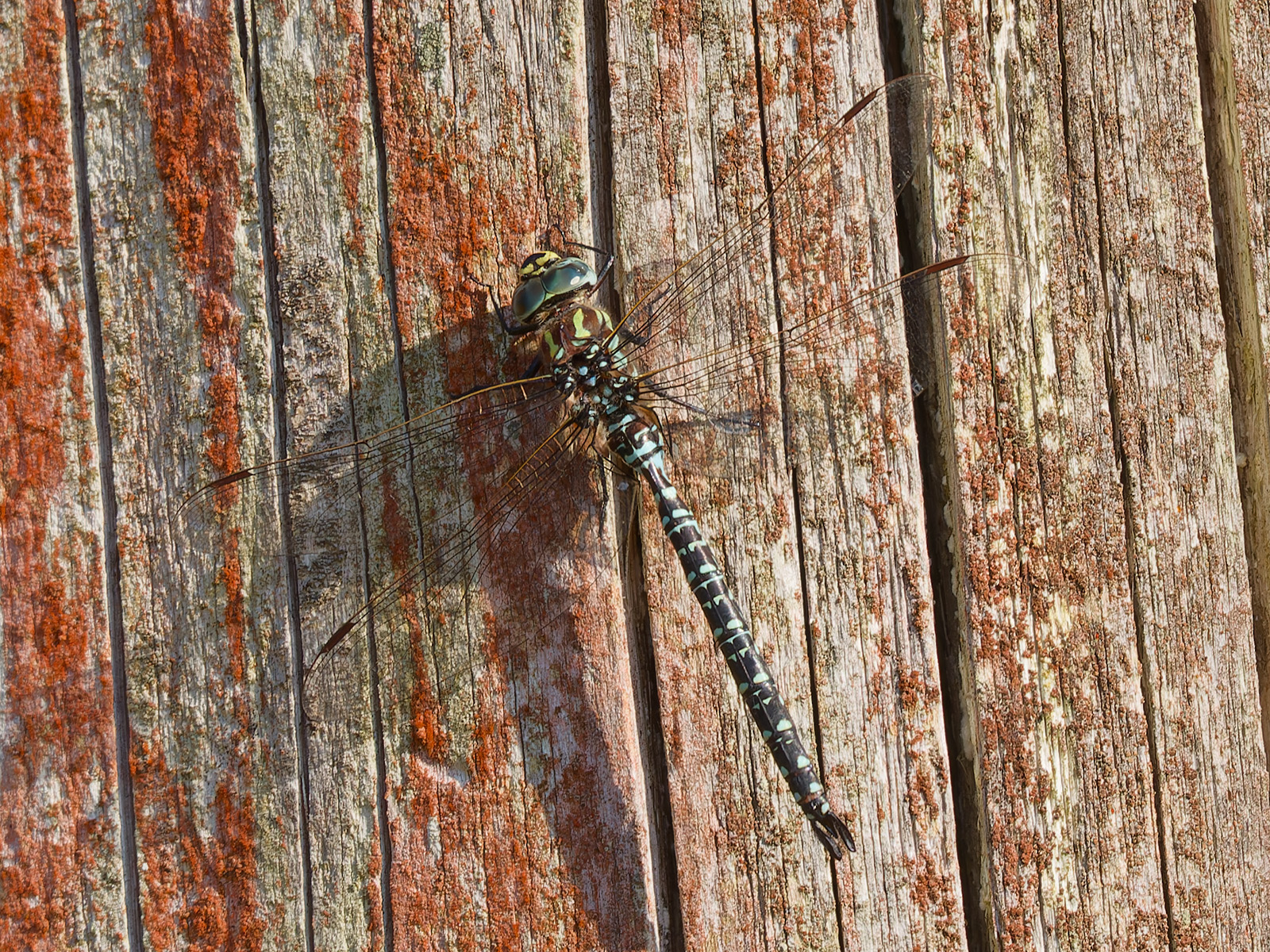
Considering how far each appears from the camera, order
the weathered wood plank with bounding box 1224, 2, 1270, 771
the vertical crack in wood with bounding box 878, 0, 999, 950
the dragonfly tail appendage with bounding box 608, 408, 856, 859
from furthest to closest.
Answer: the weathered wood plank with bounding box 1224, 2, 1270, 771
the vertical crack in wood with bounding box 878, 0, 999, 950
the dragonfly tail appendage with bounding box 608, 408, 856, 859

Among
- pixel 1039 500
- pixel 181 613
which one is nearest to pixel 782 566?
pixel 1039 500

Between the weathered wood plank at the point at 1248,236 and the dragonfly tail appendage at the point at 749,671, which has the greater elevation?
the weathered wood plank at the point at 1248,236

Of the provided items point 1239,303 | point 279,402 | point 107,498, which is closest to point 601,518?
point 279,402

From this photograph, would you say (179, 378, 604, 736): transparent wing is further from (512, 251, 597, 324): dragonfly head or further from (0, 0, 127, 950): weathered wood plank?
(0, 0, 127, 950): weathered wood plank

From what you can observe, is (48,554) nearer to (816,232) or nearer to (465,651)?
(465,651)

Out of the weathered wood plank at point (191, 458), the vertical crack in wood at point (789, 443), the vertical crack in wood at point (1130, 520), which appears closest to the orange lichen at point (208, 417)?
the weathered wood plank at point (191, 458)

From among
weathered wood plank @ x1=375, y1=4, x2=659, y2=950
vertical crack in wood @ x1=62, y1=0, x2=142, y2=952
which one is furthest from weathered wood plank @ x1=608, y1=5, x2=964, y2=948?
vertical crack in wood @ x1=62, y1=0, x2=142, y2=952

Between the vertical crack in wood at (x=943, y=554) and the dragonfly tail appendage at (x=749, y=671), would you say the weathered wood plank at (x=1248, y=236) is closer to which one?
the vertical crack in wood at (x=943, y=554)
